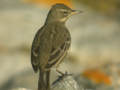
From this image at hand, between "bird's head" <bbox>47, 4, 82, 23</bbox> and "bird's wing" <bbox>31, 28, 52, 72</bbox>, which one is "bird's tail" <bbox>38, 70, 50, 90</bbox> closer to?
"bird's wing" <bbox>31, 28, 52, 72</bbox>

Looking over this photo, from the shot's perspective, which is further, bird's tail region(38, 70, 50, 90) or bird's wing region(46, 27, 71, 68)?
bird's wing region(46, 27, 71, 68)

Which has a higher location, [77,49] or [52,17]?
[52,17]

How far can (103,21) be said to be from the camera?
26.2 metres

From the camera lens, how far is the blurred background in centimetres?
2170

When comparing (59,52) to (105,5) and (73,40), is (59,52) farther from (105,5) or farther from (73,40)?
(105,5)

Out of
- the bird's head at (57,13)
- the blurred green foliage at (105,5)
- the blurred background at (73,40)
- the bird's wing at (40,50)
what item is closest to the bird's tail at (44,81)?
the bird's wing at (40,50)

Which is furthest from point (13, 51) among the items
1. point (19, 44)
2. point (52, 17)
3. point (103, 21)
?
point (52, 17)

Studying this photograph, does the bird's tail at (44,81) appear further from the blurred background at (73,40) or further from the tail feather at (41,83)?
the blurred background at (73,40)

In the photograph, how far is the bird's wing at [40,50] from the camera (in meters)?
14.1

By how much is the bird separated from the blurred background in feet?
14.7

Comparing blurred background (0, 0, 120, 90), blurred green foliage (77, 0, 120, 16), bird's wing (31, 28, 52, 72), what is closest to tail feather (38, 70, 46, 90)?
bird's wing (31, 28, 52, 72)

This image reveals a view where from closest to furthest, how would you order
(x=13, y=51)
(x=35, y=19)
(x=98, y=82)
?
(x=98, y=82)
(x=13, y=51)
(x=35, y=19)

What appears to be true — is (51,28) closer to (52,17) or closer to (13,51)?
(52,17)

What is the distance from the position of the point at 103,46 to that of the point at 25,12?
3.30m
